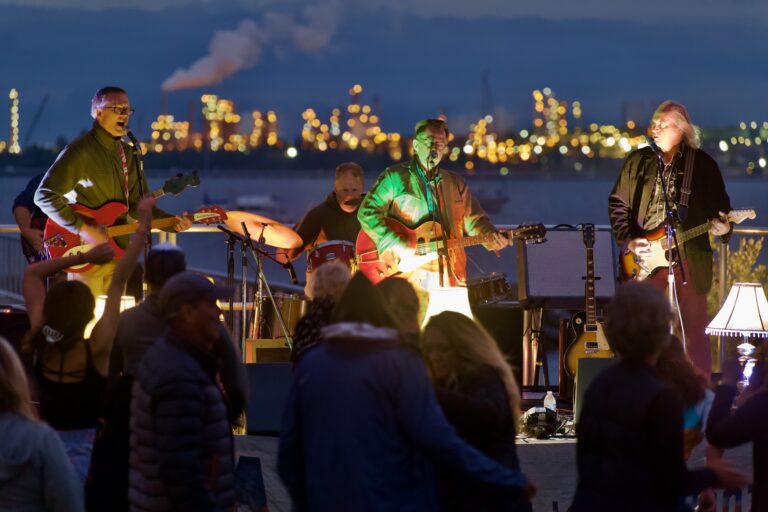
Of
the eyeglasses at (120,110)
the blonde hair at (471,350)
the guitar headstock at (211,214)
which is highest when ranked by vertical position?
the eyeglasses at (120,110)

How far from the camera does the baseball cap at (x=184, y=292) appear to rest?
4.77 m

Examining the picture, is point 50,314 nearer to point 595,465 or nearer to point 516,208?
point 595,465

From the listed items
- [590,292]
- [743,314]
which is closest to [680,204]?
[743,314]

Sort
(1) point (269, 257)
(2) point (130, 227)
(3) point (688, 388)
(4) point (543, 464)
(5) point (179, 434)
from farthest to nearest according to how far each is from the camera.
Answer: (1) point (269, 257) < (2) point (130, 227) < (4) point (543, 464) < (3) point (688, 388) < (5) point (179, 434)

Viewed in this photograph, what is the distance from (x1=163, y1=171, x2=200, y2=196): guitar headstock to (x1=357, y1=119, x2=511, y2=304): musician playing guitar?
1.13m

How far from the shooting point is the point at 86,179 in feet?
28.0

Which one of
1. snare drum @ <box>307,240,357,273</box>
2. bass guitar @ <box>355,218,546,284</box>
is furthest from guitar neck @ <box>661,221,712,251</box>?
snare drum @ <box>307,240,357,273</box>

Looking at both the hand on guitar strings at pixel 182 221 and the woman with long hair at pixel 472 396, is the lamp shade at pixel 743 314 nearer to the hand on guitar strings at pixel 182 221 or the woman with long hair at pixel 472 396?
the hand on guitar strings at pixel 182 221

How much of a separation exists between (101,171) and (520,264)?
11.2ft

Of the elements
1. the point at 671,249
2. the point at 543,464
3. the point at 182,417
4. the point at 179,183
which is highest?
the point at 179,183

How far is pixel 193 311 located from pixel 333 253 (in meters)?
4.45

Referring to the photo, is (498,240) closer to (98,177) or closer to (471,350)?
(98,177)

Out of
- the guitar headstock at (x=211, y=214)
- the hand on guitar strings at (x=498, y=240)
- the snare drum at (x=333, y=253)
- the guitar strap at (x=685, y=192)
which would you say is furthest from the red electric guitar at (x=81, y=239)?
the guitar strap at (x=685, y=192)

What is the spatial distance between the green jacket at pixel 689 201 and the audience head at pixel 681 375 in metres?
3.44
